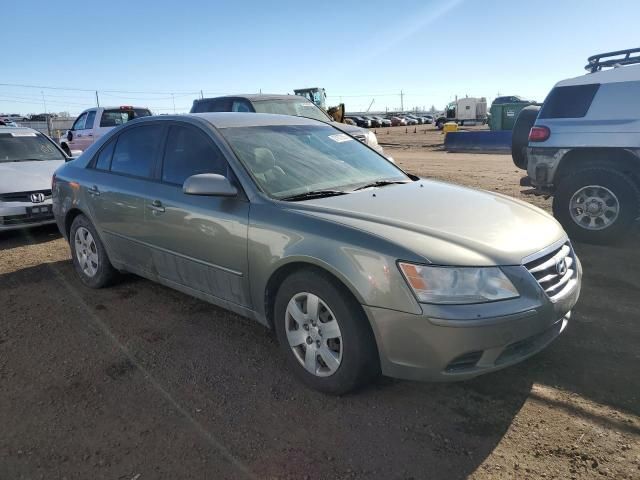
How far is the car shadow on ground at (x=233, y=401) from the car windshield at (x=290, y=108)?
663 centimetres

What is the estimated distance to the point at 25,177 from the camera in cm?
729

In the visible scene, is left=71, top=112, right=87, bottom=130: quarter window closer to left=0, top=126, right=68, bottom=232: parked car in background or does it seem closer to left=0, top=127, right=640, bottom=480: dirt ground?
left=0, top=126, right=68, bottom=232: parked car in background

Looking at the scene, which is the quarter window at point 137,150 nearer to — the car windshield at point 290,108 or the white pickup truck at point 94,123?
the car windshield at point 290,108

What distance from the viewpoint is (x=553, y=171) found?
647 cm

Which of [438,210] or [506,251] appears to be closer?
[506,251]

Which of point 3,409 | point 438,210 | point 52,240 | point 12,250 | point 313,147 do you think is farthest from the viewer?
point 52,240

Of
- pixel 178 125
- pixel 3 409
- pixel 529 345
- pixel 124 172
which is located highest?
pixel 178 125

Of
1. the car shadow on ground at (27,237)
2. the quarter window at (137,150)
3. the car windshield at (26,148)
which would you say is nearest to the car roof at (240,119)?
the quarter window at (137,150)

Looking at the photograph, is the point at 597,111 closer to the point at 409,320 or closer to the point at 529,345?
the point at 529,345

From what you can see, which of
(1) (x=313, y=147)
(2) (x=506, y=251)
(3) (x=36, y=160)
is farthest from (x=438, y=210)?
(3) (x=36, y=160)

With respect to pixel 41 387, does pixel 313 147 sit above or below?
above

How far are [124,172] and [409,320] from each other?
2989 mm

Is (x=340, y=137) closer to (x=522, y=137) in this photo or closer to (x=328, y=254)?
(x=328, y=254)

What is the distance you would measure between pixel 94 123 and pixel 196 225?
12.0m
